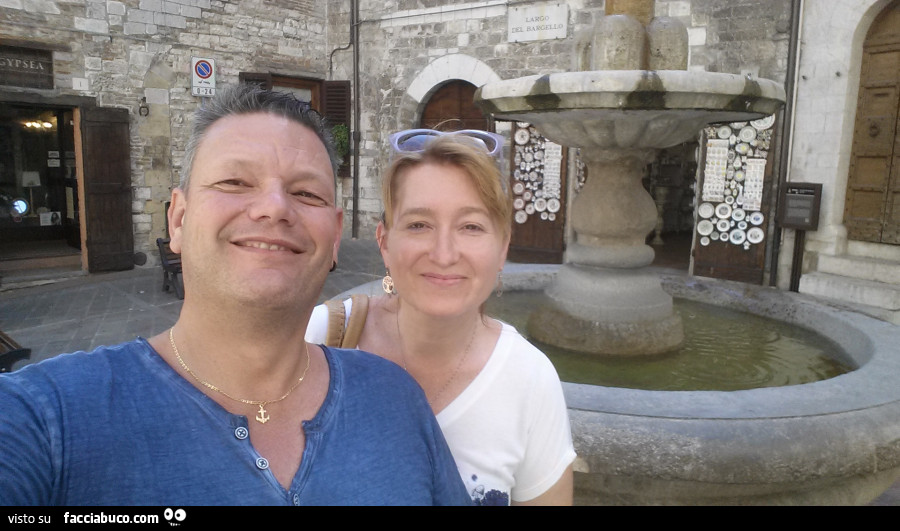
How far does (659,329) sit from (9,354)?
147 inches

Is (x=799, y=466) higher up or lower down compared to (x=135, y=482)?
lower down

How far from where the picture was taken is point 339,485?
1.05m

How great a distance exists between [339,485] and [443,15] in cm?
1060

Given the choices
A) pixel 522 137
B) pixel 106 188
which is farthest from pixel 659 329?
pixel 106 188

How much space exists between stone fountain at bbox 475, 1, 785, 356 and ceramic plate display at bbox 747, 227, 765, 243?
182 inches

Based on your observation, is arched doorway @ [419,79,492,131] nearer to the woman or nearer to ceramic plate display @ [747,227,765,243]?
ceramic plate display @ [747,227,765,243]

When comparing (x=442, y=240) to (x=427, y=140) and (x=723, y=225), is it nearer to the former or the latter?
(x=427, y=140)

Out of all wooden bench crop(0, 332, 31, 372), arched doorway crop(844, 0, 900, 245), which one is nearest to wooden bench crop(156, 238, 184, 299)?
wooden bench crop(0, 332, 31, 372)

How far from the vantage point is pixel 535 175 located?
9.73 meters

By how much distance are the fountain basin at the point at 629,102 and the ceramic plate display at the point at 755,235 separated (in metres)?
4.79

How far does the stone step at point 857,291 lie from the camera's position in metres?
6.32

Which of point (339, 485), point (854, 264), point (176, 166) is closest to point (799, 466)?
point (339, 485)

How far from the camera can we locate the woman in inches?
55.2
